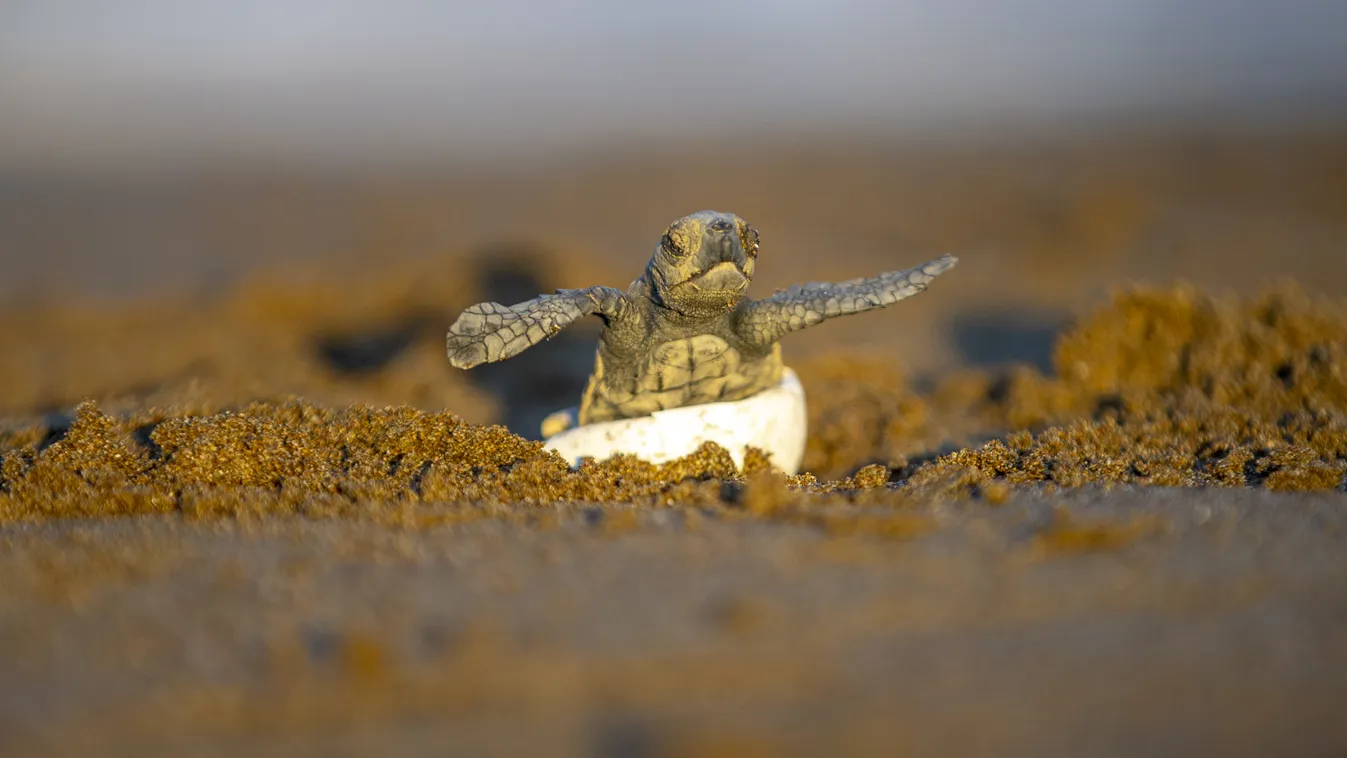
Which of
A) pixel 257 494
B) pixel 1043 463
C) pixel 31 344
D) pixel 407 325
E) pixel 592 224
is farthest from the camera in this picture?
pixel 592 224

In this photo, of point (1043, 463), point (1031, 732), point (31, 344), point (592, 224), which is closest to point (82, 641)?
point (1031, 732)

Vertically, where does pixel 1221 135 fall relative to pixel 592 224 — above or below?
above

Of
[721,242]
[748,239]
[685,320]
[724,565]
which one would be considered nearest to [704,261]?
[721,242]

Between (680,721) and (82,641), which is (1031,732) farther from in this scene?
(82,641)

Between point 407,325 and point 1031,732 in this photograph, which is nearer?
point 1031,732

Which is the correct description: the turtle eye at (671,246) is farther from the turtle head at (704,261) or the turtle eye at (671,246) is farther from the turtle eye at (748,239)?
the turtle eye at (748,239)

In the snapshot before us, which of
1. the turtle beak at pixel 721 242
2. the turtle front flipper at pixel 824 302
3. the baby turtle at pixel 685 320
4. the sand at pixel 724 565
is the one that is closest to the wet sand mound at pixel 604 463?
the sand at pixel 724 565
